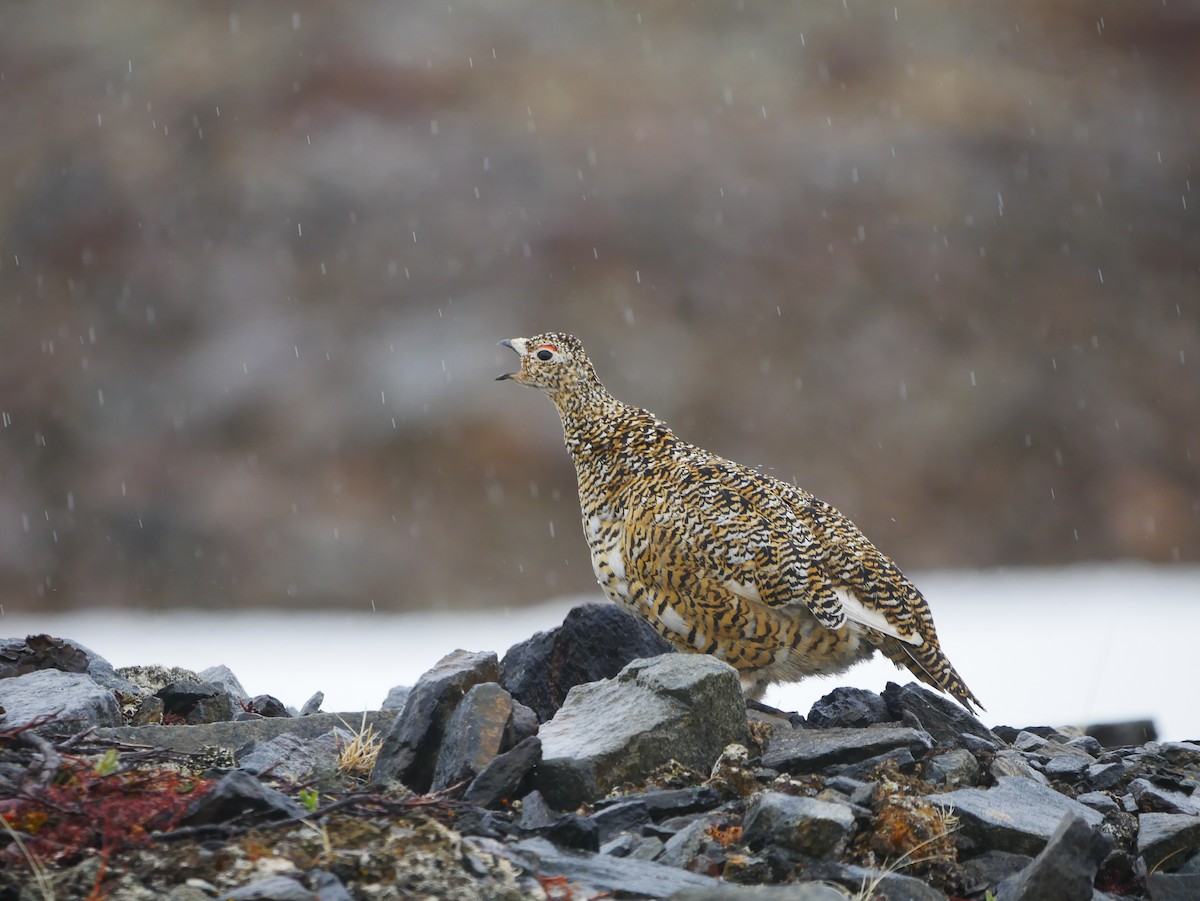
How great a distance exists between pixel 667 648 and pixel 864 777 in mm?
1491

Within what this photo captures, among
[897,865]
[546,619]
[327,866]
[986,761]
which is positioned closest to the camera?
[327,866]

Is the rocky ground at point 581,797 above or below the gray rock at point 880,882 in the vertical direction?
above

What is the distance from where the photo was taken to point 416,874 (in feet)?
9.27

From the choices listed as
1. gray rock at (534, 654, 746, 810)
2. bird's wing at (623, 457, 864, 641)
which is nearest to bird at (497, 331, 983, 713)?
bird's wing at (623, 457, 864, 641)

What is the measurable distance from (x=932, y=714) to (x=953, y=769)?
0.72 metres

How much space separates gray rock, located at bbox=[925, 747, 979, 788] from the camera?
416 centimetres

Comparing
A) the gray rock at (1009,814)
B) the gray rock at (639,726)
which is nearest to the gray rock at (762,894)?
the gray rock at (639,726)

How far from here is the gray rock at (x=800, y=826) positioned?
3432 mm

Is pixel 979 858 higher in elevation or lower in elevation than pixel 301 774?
lower

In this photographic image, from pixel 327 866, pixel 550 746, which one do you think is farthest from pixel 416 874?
pixel 550 746

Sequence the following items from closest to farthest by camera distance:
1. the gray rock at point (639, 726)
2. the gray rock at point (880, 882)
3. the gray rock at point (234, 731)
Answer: the gray rock at point (880, 882) < the gray rock at point (639, 726) < the gray rock at point (234, 731)

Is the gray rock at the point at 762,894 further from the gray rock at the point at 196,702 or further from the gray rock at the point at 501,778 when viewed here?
the gray rock at the point at 196,702

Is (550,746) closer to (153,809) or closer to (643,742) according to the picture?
(643,742)

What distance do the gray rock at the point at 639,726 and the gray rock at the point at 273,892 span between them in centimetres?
122
